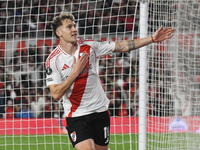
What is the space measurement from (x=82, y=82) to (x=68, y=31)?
602mm

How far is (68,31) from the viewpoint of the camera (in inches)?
141

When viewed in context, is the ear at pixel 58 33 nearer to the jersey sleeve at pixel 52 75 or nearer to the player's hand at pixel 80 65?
the jersey sleeve at pixel 52 75

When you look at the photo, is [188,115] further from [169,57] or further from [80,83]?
[80,83]

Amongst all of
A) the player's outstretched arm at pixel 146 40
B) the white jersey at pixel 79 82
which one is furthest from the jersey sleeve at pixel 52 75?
the player's outstretched arm at pixel 146 40

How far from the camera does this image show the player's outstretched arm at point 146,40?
3.59m

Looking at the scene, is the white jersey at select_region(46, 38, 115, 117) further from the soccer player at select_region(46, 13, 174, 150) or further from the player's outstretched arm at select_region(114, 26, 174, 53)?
the player's outstretched arm at select_region(114, 26, 174, 53)

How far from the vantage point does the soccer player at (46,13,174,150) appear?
346 centimetres

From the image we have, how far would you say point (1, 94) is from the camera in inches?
428

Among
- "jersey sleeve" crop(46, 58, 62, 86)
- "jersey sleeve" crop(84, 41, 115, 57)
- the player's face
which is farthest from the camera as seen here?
"jersey sleeve" crop(84, 41, 115, 57)

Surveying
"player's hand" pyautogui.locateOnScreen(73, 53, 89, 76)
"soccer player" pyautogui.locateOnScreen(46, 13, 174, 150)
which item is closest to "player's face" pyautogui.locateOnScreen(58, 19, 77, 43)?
"soccer player" pyautogui.locateOnScreen(46, 13, 174, 150)

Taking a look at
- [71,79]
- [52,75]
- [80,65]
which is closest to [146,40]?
[80,65]

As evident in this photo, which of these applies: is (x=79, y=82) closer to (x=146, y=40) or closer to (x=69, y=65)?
(x=69, y=65)

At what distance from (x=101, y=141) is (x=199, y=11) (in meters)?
3.46

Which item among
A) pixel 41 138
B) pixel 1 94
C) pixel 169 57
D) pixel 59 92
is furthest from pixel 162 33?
pixel 1 94
